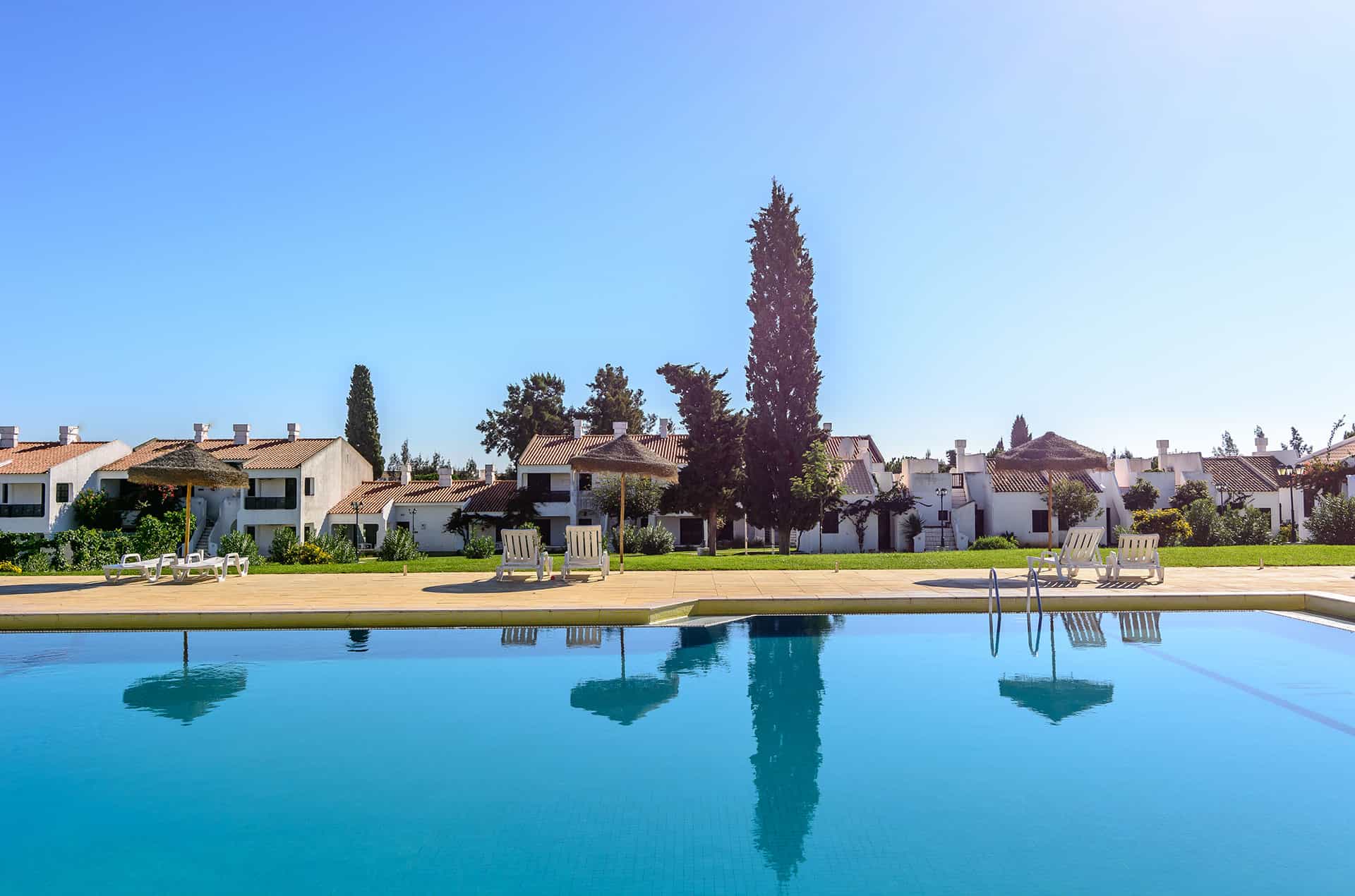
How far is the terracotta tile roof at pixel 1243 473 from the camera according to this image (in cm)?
4281

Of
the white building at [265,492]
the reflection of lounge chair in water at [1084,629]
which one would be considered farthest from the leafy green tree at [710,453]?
the reflection of lounge chair in water at [1084,629]

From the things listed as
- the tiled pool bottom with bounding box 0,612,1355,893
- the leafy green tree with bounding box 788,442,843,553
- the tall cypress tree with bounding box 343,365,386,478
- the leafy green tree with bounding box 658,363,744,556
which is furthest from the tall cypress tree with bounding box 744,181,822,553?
the tall cypress tree with bounding box 343,365,386,478

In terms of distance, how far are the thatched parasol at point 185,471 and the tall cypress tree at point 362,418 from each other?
4286cm

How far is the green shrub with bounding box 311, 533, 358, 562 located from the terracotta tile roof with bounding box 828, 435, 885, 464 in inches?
1115

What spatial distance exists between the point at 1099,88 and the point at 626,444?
35.1 ft

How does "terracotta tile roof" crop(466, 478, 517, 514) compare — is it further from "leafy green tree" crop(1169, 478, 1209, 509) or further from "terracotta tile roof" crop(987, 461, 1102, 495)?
"leafy green tree" crop(1169, 478, 1209, 509)

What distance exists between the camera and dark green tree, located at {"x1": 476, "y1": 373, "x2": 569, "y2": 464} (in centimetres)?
6238

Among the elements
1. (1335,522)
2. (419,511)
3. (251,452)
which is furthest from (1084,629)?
(251,452)

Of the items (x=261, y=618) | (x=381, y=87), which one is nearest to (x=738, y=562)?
(x=261, y=618)

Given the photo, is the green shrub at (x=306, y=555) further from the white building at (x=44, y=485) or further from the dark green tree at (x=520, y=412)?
the dark green tree at (x=520, y=412)

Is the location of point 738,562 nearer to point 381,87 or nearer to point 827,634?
point 827,634

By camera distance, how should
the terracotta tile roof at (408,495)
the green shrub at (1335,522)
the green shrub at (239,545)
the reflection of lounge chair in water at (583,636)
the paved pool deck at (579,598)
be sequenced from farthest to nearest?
the terracotta tile roof at (408,495)
the green shrub at (1335,522)
the green shrub at (239,545)
the paved pool deck at (579,598)
the reflection of lounge chair in water at (583,636)

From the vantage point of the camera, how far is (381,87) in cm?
1638

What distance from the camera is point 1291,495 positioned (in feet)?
109
